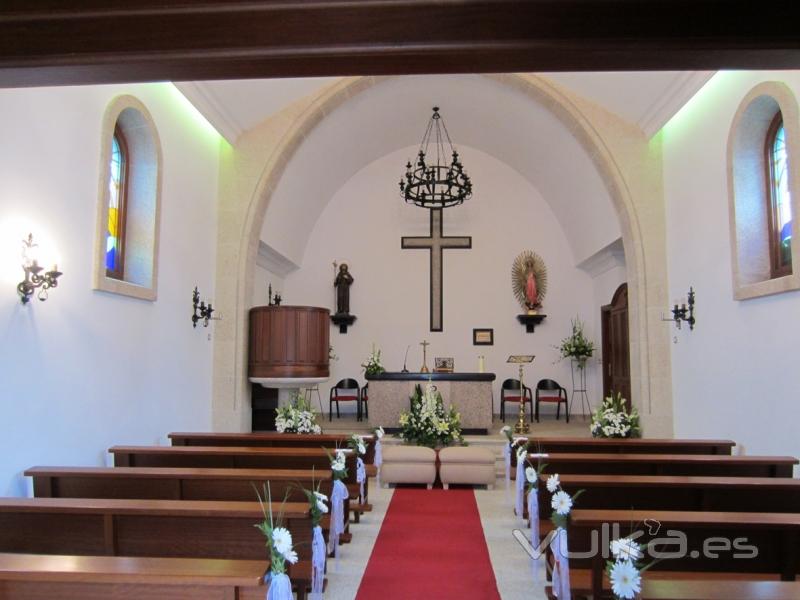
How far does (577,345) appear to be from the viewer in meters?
9.95

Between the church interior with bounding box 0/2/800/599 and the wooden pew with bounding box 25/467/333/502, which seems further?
the wooden pew with bounding box 25/467/333/502

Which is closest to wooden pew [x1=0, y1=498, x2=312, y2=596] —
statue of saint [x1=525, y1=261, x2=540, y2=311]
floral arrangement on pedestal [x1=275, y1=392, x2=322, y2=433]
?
floral arrangement on pedestal [x1=275, y1=392, x2=322, y2=433]

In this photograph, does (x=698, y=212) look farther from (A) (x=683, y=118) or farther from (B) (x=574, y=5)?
(B) (x=574, y=5)

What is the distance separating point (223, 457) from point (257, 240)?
348cm

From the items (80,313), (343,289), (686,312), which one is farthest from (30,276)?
(343,289)

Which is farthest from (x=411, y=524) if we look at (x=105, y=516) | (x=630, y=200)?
(x=630, y=200)

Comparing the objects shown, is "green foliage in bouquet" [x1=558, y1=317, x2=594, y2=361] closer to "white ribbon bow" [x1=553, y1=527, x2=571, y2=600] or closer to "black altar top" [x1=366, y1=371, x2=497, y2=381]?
"black altar top" [x1=366, y1=371, x2=497, y2=381]

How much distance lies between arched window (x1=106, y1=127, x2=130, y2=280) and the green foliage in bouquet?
6966mm

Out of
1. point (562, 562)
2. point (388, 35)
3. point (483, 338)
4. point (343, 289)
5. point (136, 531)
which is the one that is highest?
point (343, 289)

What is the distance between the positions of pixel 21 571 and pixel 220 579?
0.62m

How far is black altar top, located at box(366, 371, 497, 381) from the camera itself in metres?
8.27

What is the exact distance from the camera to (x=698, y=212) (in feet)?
20.2

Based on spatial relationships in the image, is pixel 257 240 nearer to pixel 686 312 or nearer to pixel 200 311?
pixel 200 311

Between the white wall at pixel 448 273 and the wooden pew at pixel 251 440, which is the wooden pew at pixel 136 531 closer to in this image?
the wooden pew at pixel 251 440
